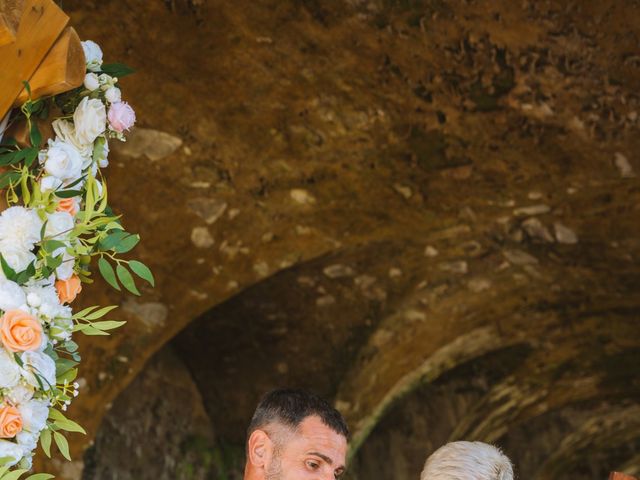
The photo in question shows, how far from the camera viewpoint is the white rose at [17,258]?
9.77ft

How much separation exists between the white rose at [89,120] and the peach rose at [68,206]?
0.68 feet

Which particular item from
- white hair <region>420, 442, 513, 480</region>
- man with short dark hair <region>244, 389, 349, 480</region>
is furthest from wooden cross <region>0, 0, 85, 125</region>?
white hair <region>420, 442, 513, 480</region>

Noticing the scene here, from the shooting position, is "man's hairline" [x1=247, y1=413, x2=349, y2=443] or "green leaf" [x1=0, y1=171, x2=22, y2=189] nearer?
"green leaf" [x1=0, y1=171, x2=22, y2=189]

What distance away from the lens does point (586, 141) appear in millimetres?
6168

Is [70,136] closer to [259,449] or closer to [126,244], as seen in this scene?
[126,244]

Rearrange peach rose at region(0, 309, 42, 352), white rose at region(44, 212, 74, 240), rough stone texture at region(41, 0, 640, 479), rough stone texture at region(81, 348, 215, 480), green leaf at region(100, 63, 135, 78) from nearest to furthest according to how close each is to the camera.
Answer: peach rose at region(0, 309, 42, 352) < white rose at region(44, 212, 74, 240) < green leaf at region(100, 63, 135, 78) < rough stone texture at region(41, 0, 640, 479) < rough stone texture at region(81, 348, 215, 480)

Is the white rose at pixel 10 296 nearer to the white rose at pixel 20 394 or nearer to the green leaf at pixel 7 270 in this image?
the green leaf at pixel 7 270

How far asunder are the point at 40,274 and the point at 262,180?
12.0 feet

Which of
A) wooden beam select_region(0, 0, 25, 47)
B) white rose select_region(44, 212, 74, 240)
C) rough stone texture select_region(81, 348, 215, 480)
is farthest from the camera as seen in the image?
rough stone texture select_region(81, 348, 215, 480)

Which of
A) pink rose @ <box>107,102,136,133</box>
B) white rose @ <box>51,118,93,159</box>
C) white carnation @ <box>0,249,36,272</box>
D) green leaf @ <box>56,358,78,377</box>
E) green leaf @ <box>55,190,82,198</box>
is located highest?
pink rose @ <box>107,102,136,133</box>

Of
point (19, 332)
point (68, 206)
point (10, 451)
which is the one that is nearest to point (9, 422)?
point (10, 451)

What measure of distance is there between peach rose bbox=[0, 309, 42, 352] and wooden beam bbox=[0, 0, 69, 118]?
617mm

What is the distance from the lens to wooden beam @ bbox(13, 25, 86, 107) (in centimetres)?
315

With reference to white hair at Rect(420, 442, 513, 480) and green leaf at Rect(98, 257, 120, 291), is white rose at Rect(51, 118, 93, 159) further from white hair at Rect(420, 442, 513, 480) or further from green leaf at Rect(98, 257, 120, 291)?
white hair at Rect(420, 442, 513, 480)
